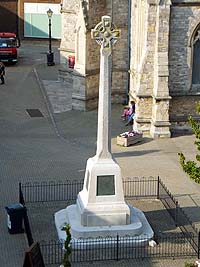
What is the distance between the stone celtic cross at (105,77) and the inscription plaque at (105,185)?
0.56 meters

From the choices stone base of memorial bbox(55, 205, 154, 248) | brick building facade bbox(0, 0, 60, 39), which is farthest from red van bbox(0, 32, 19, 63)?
stone base of memorial bbox(55, 205, 154, 248)

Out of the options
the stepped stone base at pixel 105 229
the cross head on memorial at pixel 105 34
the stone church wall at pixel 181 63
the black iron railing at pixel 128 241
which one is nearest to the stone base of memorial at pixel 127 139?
the stone church wall at pixel 181 63

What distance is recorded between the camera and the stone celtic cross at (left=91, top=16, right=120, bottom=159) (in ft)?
61.4

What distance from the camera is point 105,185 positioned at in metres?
19.5

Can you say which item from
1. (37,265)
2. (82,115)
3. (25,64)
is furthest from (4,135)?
(25,64)

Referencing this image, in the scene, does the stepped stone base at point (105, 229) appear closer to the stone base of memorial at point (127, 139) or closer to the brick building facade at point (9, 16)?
the stone base of memorial at point (127, 139)

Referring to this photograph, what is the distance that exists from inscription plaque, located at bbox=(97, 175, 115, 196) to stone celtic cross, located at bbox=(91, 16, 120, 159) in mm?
555

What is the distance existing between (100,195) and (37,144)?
9.83m

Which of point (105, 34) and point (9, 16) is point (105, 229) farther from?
point (9, 16)

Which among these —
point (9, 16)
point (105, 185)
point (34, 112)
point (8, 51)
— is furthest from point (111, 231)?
point (9, 16)

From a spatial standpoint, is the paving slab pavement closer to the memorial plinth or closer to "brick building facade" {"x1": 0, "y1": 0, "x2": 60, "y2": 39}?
the memorial plinth

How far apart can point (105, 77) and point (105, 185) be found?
2872 mm

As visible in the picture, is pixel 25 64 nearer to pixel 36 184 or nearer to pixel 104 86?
pixel 36 184

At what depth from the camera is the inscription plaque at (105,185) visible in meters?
19.5
